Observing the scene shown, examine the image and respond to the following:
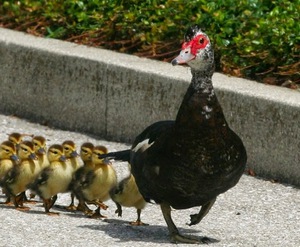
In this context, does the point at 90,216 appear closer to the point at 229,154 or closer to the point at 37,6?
the point at 229,154

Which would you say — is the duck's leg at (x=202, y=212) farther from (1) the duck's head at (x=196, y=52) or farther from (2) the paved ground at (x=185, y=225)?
(1) the duck's head at (x=196, y=52)

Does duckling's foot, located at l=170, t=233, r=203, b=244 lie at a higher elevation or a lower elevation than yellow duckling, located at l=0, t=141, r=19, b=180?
higher

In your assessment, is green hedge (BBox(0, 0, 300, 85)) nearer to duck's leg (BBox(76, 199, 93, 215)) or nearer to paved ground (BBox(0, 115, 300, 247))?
paved ground (BBox(0, 115, 300, 247))

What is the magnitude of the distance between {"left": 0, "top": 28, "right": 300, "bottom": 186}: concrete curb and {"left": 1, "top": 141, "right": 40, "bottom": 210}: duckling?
5.03 ft

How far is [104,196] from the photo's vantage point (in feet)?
28.8

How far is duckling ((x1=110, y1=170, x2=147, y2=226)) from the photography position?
853cm

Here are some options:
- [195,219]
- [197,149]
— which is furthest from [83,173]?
[197,149]

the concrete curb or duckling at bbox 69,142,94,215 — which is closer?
duckling at bbox 69,142,94,215

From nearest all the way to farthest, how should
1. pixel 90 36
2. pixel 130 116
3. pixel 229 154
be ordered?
pixel 229 154
pixel 130 116
pixel 90 36

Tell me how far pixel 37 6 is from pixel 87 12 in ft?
2.11

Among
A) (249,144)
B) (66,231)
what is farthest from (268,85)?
(66,231)

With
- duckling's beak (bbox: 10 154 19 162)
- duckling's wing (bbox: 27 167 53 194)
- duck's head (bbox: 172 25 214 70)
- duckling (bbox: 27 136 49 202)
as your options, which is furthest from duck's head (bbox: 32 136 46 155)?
duck's head (bbox: 172 25 214 70)

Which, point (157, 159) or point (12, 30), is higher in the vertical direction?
point (157, 159)

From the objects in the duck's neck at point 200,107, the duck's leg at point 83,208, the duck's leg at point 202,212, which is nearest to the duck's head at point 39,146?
the duck's leg at point 83,208
